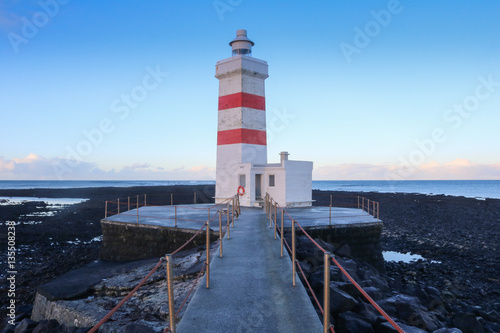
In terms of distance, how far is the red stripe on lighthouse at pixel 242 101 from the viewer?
15.4 meters

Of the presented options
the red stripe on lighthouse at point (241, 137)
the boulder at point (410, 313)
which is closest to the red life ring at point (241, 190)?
the red stripe on lighthouse at point (241, 137)

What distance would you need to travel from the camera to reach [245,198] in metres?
15.7

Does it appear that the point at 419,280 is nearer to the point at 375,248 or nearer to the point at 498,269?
the point at 375,248

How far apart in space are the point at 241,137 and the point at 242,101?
1.69 meters

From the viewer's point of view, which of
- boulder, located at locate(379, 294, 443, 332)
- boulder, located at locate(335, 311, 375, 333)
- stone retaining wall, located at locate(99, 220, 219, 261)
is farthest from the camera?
stone retaining wall, located at locate(99, 220, 219, 261)

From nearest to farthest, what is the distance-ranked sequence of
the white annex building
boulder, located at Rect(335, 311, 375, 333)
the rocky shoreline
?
boulder, located at Rect(335, 311, 375, 333) < the rocky shoreline < the white annex building

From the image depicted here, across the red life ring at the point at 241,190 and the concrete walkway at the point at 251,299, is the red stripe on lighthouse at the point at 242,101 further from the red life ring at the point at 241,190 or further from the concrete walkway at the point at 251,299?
the concrete walkway at the point at 251,299

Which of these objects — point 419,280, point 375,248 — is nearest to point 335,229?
point 375,248

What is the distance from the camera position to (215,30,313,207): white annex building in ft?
50.5

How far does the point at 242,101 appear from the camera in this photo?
50.5 ft

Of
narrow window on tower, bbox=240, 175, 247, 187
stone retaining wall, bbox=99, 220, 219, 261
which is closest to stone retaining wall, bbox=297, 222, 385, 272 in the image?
stone retaining wall, bbox=99, 220, 219, 261

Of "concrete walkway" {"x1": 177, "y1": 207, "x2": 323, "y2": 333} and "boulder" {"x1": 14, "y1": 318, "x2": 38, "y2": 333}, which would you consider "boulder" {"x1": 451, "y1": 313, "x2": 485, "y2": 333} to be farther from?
"boulder" {"x1": 14, "y1": 318, "x2": 38, "y2": 333}

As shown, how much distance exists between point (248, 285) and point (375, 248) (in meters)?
7.97

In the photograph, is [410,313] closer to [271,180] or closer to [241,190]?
[271,180]
